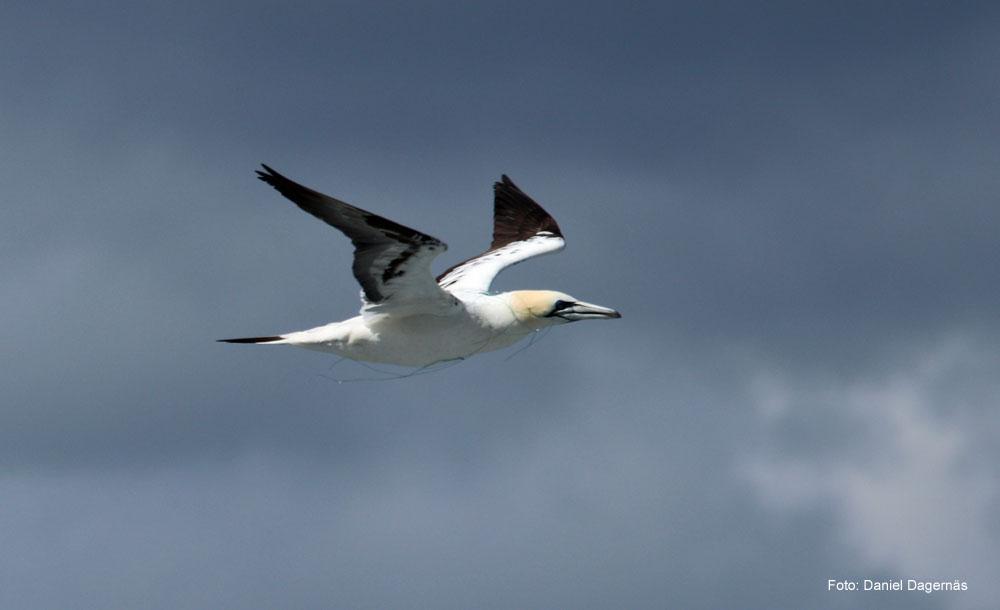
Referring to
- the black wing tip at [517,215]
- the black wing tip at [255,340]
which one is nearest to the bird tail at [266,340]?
the black wing tip at [255,340]

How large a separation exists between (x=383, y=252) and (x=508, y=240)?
9054 millimetres

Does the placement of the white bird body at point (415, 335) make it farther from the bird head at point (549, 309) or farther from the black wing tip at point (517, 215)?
the black wing tip at point (517, 215)

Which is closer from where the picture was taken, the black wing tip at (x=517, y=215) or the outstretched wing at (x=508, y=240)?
the outstretched wing at (x=508, y=240)

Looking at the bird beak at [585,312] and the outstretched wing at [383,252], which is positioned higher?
the bird beak at [585,312]

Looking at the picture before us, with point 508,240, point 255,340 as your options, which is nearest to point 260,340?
point 255,340

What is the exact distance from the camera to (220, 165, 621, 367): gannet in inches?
870

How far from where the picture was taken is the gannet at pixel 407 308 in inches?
870

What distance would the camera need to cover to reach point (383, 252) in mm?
22844

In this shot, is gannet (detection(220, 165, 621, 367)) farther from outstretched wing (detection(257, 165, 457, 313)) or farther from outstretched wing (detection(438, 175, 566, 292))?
outstretched wing (detection(438, 175, 566, 292))

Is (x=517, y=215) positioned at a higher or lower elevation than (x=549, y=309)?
higher

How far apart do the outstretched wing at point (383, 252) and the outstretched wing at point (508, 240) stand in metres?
3.96

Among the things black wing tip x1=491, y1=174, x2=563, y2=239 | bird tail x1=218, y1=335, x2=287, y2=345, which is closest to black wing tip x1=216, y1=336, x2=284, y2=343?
bird tail x1=218, y1=335, x2=287, y2=345

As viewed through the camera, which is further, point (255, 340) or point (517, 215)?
point (517, 215)

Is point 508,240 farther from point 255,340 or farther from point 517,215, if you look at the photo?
point 255,340
